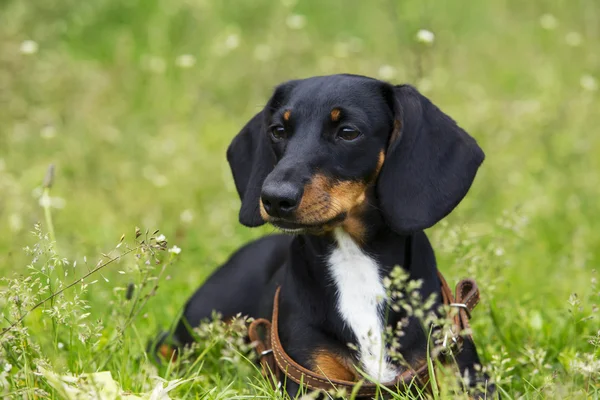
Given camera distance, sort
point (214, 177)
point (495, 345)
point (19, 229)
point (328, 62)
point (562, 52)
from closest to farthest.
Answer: point (495, 345)
point (19, 229)
point (214, 177)
point (328, 62)
point (562, 52)

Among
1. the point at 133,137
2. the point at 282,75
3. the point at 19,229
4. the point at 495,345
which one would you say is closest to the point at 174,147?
the point at 133,137

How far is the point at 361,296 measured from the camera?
9.97 feet

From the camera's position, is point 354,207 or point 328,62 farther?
point 328,62

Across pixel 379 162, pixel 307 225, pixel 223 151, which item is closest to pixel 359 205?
pixel 379 162

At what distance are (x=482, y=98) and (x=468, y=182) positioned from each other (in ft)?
14.9

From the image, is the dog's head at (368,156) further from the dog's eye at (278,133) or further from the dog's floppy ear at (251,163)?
the dog's floppy ear at (251,163)

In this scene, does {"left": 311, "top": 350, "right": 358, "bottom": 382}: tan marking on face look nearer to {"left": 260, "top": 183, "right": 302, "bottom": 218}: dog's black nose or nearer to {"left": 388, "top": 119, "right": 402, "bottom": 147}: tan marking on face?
{"left": 260, "top": 183, "right": 302, "bottom": 218}: dog's black nose

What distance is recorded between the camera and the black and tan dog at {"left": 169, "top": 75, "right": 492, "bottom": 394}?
2.93 meters

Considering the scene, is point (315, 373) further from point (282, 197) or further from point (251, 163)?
point (251, 163)

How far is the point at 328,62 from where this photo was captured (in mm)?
7566

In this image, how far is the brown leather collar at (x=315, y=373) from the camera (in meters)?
2.88

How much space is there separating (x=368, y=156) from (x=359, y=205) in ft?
0.59

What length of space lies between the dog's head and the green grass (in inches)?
22.0

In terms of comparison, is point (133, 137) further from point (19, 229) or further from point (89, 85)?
point (19, 229)
